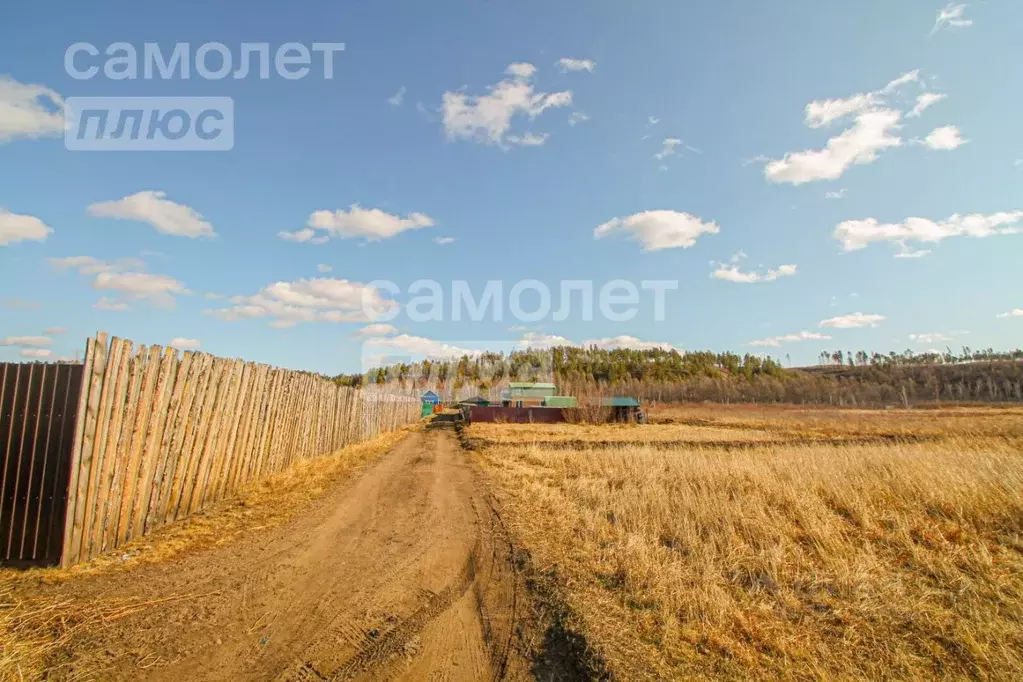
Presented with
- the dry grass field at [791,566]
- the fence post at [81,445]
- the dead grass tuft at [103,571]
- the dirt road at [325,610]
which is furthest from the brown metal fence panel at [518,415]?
the fence post at [81,445]

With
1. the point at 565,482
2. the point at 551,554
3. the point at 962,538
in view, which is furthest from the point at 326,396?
the point at 962,538

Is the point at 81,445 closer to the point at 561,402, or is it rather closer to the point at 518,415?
the point at 518,415

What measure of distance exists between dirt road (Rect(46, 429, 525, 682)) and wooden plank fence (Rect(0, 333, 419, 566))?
1.08 meters

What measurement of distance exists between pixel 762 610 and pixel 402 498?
625 cm

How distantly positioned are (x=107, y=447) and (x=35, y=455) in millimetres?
667

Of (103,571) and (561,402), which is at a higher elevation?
(103,571)

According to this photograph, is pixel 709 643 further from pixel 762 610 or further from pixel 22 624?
pixel 22 624

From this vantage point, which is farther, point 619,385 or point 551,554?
point 619,385

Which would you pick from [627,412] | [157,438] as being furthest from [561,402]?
[157,438]

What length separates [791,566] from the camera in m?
4.94

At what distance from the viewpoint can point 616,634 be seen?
11.0 feet

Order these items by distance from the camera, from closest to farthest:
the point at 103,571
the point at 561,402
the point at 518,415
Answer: the point at 103,571
the point at 518,415
the point at 561,402

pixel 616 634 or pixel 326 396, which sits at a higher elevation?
pixel 326 396

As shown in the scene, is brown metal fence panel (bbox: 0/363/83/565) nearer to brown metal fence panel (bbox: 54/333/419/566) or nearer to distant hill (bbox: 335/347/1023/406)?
brown metal fence panel (bbox: 54/333/419/566)
